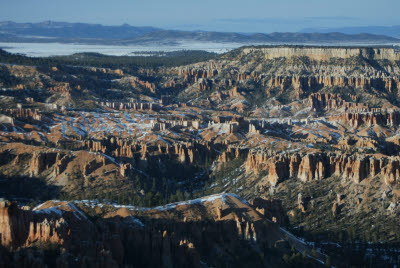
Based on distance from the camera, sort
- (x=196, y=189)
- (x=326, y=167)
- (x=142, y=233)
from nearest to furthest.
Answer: (x=142, y=233) < (x=326, y=167) < (x=196, y=189)

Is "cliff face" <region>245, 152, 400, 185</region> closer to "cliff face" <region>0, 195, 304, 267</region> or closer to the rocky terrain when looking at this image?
the rocky terrain

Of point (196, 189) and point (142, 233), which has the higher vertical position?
point (142, 233)

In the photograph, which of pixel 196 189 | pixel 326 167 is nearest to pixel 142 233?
pixel 326 167

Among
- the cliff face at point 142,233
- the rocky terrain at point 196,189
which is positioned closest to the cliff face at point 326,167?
the rocky terrain at point 196,189

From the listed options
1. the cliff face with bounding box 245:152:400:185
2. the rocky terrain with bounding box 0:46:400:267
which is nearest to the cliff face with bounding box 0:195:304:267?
the rocky terrain with bounding box 0:46:400:267

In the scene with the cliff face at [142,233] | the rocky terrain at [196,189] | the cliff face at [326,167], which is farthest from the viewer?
the cliff face at [326,167]

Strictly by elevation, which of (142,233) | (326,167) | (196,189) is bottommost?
(196,189)

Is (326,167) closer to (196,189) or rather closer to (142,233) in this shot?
(196,189)

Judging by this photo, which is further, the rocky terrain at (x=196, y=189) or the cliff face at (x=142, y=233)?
the rocky terrain at (x=196, y=189)

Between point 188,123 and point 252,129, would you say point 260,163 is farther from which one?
point 188,123

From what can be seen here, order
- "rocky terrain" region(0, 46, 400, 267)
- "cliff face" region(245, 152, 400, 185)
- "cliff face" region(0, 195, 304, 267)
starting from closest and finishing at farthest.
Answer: "cliff face" region(0, 195, 304, 267) < "rocky terrain" region(0, 46, 400, 267) < "cliff face" region(245, 152, 400, 185)

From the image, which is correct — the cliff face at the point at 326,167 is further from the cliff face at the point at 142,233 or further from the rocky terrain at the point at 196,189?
the cliff face at the point at 142,233

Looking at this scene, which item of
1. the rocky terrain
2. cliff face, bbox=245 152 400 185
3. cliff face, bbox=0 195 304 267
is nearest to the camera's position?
cliff face, bbox=0 195 304 267

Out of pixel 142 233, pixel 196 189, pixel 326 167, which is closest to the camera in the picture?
pixel 142 233
